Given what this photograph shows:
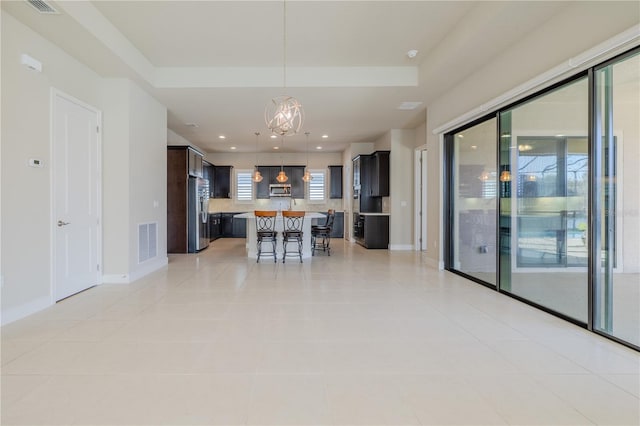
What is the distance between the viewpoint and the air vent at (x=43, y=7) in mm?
2677

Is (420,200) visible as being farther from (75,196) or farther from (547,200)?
(75,196)

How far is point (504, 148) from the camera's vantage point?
12.4ft

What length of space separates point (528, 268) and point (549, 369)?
1716 mm

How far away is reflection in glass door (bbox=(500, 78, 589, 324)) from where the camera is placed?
110 inches

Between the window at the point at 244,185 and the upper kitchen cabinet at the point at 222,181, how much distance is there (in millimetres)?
346

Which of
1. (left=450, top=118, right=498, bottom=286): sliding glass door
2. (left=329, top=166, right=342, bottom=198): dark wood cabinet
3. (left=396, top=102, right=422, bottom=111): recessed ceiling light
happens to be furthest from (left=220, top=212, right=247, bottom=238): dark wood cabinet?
(left=450, top=118, right=498, bottom=286): sliding glass door

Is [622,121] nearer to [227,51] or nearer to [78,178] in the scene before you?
[227,51]

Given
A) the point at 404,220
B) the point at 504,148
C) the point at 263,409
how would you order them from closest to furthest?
1. the point at 263,409
2. the point at 504,148
3. the point at 404,220

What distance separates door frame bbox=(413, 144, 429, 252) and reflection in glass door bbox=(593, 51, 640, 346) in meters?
4.82

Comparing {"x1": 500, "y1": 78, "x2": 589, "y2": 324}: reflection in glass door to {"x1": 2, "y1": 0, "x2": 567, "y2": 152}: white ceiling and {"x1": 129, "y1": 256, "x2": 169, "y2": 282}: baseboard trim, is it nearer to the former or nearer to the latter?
{"x1": 2, "y1": 0, "x2": 567, "y2": 152}: white ceiling

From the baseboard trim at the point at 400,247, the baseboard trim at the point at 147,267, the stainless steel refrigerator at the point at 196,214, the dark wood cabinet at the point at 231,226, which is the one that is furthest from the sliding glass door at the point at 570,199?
the dark wood cabinet at the point at 231,226

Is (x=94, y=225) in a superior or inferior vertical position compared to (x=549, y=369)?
superior

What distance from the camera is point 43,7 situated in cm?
275

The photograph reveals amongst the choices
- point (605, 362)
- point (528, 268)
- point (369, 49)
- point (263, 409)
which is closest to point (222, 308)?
point (263, 409)
